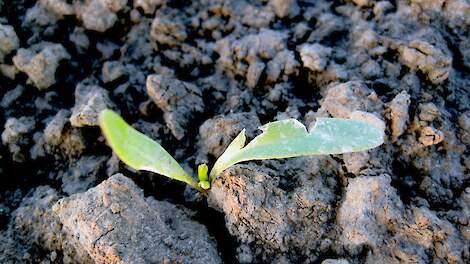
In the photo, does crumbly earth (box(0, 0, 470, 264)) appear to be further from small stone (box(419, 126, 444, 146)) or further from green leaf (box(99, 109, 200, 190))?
green leaf (box(99, 109, 200, 190))

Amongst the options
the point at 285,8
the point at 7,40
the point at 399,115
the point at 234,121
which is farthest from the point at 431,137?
the point at 7,40

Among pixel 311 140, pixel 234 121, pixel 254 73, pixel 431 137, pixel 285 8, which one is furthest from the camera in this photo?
pixel 285 8

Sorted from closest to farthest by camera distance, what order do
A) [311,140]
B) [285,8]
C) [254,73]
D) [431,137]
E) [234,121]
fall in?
[311,140], [431,137], [234,121], [254,73], [285,8]

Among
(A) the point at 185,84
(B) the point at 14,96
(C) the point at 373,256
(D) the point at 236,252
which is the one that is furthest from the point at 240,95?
(B) the point at 14,96

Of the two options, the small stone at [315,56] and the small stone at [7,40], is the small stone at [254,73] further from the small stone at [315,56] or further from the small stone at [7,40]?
the small stone at [7,40]

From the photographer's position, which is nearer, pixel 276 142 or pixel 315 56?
pixel 276 142

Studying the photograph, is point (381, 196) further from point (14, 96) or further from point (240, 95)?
point (14, 96)

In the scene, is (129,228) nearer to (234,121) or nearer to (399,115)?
(234,121)

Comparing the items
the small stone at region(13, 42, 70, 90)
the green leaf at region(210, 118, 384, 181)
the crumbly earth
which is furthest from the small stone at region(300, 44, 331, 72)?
the small stone at region(13, 42, 70, 90)
